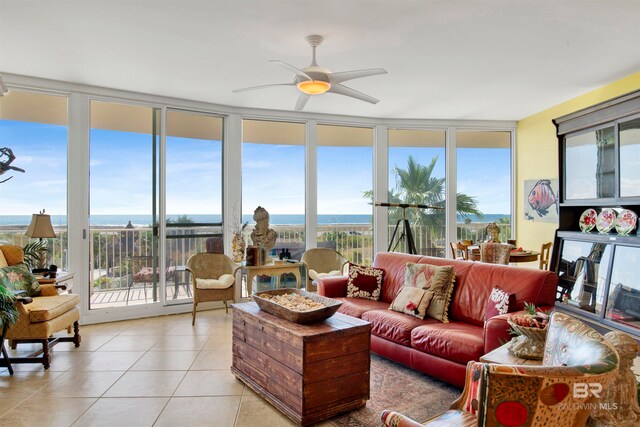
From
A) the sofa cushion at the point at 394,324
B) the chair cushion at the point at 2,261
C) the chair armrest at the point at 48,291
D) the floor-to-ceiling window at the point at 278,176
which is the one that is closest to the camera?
the sofa cushion at the point at 394,324

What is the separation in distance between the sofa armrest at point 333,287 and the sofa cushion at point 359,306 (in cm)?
20

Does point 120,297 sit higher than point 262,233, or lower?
lower

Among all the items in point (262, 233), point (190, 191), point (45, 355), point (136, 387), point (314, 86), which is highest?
point (314, 86)

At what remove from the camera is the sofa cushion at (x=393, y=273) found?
4039 mm

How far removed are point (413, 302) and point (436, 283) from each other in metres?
0.26

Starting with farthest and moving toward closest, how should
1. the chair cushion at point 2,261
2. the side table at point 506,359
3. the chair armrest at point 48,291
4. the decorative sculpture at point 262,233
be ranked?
the decorative sculpture at point 262,233, the chair armrest at point 48,291, the chair cushion at point 2,261, the side table at point 506,359

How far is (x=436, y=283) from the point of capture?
3.47 m

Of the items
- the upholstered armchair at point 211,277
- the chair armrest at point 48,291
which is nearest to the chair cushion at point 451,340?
the upholstered armchair at point 211,277

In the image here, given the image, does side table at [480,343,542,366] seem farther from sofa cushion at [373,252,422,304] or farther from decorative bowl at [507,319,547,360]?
sofa cushion at [373,252,422,304]

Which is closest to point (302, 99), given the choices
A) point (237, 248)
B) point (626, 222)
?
point (237, 248)

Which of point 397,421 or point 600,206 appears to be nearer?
point 397,421

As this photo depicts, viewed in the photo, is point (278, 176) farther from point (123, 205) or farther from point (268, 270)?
point (123, 205)

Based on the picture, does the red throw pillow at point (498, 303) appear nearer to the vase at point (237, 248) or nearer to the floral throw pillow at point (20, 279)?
the vase at point (237, 248)

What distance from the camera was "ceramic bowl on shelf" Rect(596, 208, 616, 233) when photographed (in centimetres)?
439
